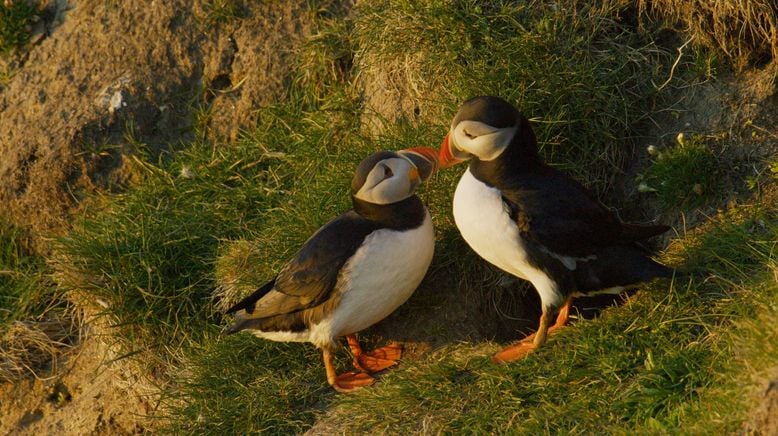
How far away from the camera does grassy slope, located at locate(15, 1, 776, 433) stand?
407cm

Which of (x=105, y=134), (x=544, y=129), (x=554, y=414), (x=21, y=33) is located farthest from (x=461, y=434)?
(x=21, y=33)

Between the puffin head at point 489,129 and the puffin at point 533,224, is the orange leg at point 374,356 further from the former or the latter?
the puffin head at point 489,129

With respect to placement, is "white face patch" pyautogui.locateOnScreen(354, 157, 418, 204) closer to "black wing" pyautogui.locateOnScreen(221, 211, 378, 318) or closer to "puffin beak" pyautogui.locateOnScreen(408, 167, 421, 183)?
"puffin beak" pyautogui.locateOnScreen(408, 167, 421, 183)

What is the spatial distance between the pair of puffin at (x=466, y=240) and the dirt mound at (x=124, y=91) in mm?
1893

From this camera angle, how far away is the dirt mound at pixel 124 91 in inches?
253

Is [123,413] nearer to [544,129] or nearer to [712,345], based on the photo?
[544,129]

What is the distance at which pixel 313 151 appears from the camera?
5.97m

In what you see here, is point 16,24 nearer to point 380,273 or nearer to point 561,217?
point 380,273

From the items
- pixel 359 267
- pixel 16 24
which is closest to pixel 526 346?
pixel 359 267

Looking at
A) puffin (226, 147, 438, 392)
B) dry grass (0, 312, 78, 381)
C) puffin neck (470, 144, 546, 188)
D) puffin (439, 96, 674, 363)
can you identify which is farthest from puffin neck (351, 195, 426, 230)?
dry grass (0, 312, 78, 381)

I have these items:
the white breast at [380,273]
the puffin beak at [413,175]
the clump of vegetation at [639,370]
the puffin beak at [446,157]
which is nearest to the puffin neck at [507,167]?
the puffin beak at [446,157]

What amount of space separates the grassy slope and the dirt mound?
22 centimetres

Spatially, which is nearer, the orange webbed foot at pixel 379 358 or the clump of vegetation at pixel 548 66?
the orange webbed foot at pixel 379 358

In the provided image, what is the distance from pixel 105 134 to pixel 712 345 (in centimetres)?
408
